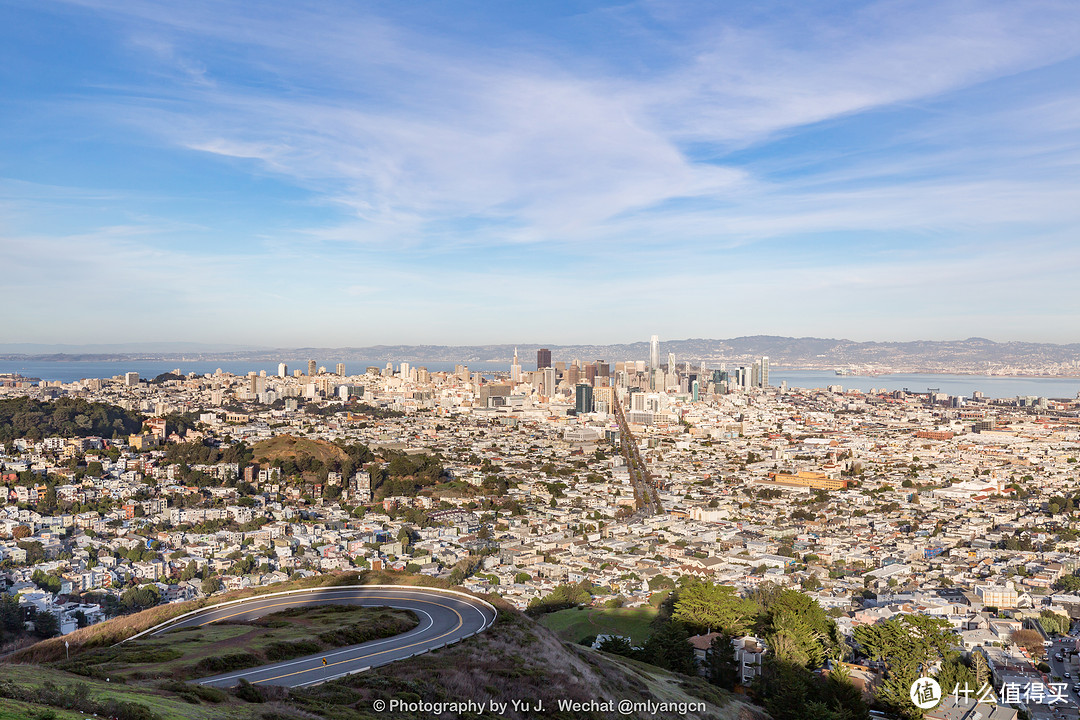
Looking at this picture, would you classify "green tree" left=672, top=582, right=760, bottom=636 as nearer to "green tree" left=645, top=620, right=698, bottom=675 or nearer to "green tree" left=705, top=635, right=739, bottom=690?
"green tree" left=645, top=620, right=698, bottom=675

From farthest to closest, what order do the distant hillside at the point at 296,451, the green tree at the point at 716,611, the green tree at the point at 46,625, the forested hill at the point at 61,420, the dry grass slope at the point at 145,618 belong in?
1. the forested hill at the point at 61,420
2. the distant hillside at the point at 296,451
3. the green tree at the point at 46,625
4. the green tree at the point at 716,611
5. the dry grass slope at the point at 145,618

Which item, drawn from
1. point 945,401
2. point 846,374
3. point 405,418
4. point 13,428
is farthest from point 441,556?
point 846,374

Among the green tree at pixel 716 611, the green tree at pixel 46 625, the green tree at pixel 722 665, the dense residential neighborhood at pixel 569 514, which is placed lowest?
the dense residential neighborhood at pixel 569 514

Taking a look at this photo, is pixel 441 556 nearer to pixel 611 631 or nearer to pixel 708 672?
pixel 611 631

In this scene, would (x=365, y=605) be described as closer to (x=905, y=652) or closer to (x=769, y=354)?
(x=905, y=652)

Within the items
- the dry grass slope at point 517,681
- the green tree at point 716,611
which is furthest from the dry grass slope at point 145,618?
the green tree at point 716,611

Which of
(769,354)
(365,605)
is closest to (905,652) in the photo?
(365,605)

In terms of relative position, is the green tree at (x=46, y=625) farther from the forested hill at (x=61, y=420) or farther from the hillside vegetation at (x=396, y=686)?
the forested hill at (x=61, y=420)
